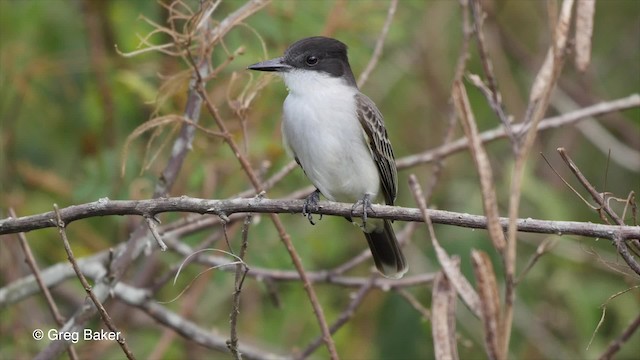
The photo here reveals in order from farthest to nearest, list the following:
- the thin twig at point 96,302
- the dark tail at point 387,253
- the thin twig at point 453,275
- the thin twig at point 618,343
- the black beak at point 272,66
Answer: the dark tail at point 387,253 < the black beak at point 272,66 < the thin twig at point 618,343 < the thin twig at point 96,302 < the thin twig at point 453,275

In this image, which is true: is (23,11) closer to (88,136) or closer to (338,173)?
(88,136)

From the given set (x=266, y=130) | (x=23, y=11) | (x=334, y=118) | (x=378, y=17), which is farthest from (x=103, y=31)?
(x=334, y=118)

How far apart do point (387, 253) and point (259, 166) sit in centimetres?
108

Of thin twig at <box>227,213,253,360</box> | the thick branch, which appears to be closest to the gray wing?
A: the thick branch

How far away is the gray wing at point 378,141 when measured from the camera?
4.32m

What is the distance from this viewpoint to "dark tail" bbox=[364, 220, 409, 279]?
4363 mm


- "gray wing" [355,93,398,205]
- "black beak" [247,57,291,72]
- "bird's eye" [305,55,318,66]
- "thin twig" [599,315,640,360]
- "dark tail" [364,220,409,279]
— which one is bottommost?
"thin twig" [599,315,640,360]

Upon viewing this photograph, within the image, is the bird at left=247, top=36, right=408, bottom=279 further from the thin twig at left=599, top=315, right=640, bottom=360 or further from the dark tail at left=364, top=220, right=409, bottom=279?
the thin twig at left=599, top=315, right=640, bottom=360

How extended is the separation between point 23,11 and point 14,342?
6.08ft

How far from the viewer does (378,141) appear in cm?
435

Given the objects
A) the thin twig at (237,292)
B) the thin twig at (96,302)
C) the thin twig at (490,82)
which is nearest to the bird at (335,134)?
the thin twig at (490,82)

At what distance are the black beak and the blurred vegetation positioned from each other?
0.38m

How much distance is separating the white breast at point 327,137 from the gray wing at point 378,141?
3 cm

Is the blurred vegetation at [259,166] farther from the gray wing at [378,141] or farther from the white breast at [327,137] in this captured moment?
the gray wing at [378,141]
